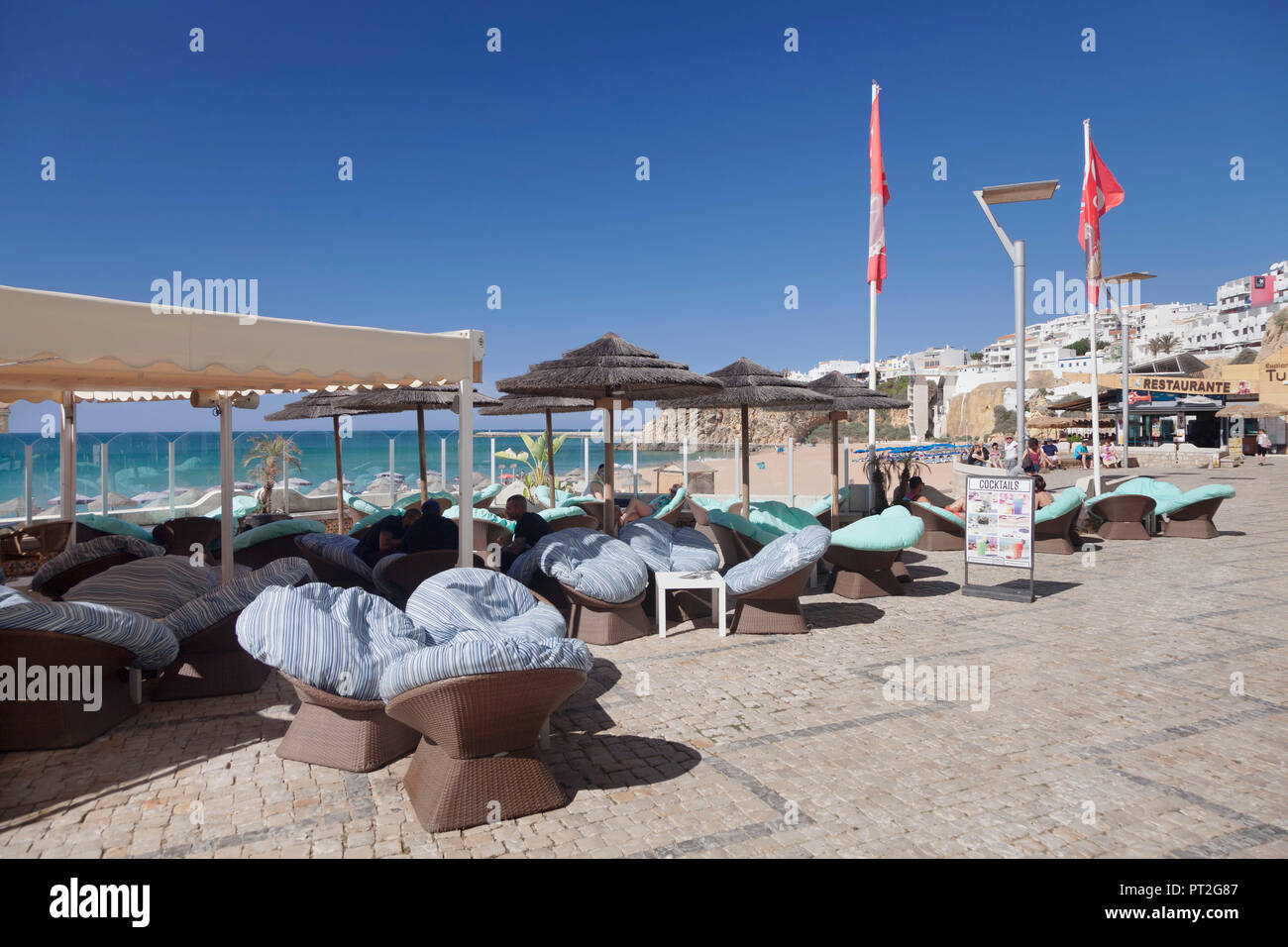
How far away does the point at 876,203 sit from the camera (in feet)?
36.7

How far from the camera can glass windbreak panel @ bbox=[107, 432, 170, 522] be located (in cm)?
1078

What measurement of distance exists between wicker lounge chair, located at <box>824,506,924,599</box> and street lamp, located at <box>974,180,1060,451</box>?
1810 mm

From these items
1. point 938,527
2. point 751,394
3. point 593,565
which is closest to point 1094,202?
point 938,527

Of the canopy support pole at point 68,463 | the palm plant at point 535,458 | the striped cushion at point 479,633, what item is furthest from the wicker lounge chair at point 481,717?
the palm plant at point 535,458

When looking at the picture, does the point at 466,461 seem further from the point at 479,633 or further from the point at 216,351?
the point at 216,351

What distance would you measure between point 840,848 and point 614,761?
1200mm

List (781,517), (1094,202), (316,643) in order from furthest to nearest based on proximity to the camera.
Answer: (1094,202)
(781,517)
(316,643)

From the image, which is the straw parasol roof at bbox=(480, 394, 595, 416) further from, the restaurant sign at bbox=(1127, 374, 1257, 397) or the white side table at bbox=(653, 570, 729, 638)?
the restaurant sign at bbox=(1127, 374, 1257, 397)

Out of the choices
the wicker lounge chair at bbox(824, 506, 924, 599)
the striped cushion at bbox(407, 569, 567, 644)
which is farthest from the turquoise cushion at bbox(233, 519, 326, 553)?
the wicker lounge chair at bbox(824, 506, 924, 599)

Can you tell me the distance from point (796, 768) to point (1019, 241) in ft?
22.7
